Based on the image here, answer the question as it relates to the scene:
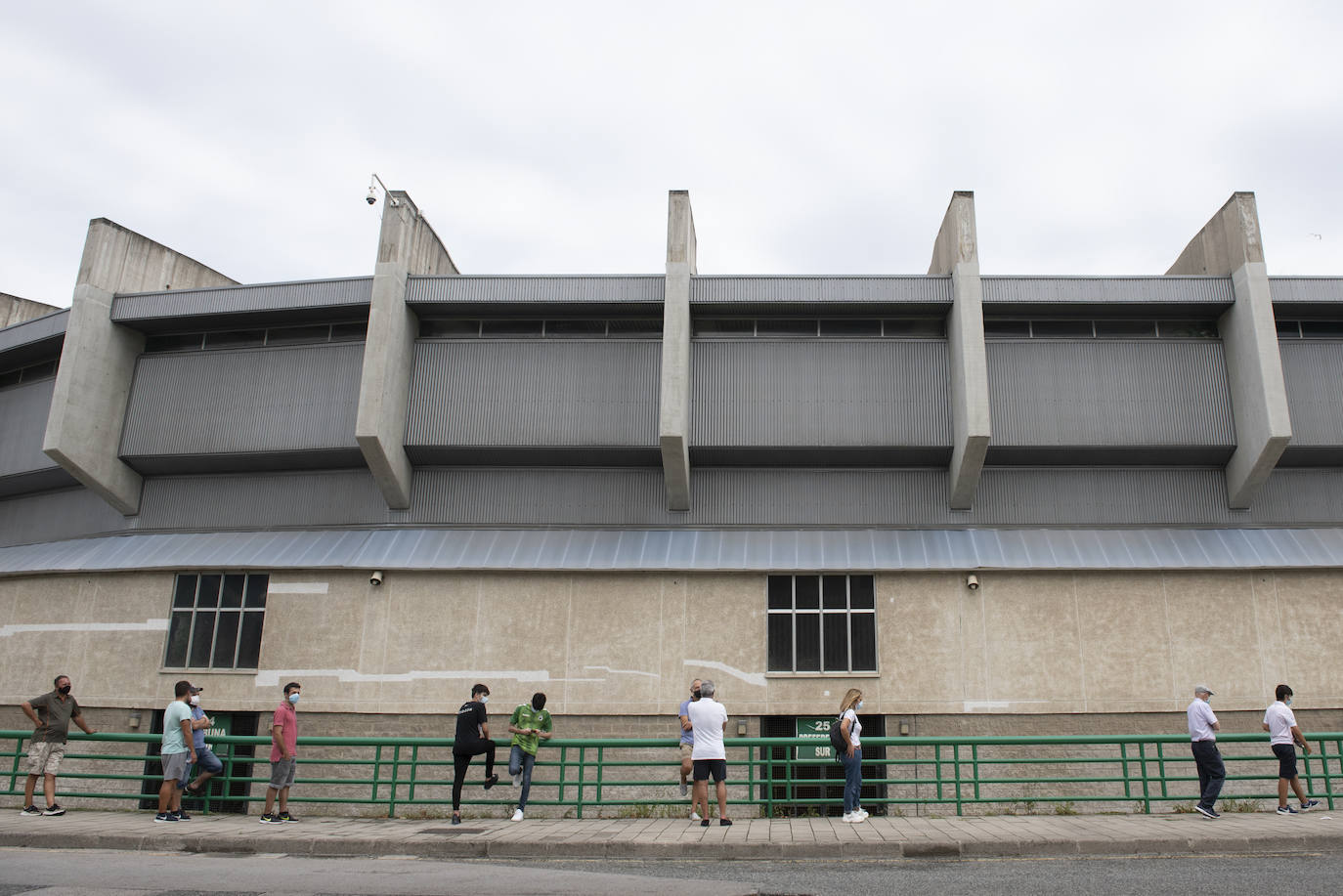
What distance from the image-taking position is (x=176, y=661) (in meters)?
19.2

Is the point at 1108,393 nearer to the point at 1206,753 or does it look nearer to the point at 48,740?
the point at 1206,753

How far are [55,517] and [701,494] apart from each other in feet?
54.2

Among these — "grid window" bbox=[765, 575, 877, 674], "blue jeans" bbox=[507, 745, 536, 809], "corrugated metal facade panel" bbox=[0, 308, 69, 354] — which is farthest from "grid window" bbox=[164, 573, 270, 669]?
"grid window" bbox=[765, 575, 877, 674]

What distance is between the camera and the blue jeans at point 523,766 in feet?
40.6

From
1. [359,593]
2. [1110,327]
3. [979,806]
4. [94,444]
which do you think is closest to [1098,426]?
[1110,327]

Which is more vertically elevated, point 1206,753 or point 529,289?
point 529,289

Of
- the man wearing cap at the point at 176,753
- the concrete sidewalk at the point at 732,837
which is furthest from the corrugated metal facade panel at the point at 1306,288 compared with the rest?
the man wearing cap at the point at 176,753

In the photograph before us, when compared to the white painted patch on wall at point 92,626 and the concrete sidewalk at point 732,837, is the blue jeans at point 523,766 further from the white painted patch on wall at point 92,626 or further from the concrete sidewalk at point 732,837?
the white painted patch on wall at point 92,626

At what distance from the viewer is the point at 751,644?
18328 millimetres

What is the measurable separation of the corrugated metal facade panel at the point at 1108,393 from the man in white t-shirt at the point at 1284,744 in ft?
25.4

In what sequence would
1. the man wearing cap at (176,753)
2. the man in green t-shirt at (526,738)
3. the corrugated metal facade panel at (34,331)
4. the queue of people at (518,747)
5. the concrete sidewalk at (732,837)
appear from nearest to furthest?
the concrete sidewalk at (732,837) → the queue of people at (518,747) → the man wearing cap at (176,753) → the man in green t-shirt at (526,738) → the corrugated metal facade panel at (34,331)

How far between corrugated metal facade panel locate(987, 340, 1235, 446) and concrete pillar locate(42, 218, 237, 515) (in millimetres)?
19838

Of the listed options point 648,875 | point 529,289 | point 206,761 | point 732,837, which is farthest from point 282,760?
point 529,289

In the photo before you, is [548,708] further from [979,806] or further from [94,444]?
[94,444]
